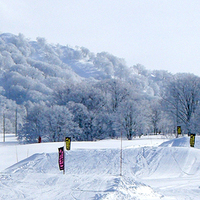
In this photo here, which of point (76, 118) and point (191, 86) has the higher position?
point (191, 86)

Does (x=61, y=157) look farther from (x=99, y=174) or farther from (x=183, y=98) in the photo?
(x=183, y=98)

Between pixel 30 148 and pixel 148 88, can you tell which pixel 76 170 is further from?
pixel 148 88

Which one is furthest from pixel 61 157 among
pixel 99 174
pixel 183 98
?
pixel 183 98

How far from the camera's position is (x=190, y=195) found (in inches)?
490

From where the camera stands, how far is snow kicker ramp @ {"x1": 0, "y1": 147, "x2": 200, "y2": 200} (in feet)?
37.0

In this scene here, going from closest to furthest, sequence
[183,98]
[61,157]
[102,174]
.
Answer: [61,157] < [102,174] < [183,98]

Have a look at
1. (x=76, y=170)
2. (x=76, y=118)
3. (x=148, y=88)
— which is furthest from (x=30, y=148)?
(x=148, y=88)

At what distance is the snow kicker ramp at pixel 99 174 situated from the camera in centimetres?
A: 1127

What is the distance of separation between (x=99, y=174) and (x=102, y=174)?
8.5 inches

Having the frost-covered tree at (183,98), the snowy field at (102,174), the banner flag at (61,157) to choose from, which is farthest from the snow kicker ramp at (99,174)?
the frost-covered tree at (183,98)

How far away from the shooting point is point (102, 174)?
1797 cm

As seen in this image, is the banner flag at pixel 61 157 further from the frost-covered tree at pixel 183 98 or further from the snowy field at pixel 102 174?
the frost-covered tree at pixel 183 98

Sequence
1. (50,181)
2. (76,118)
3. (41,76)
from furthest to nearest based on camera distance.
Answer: (41,76), (76,118), (50,181)

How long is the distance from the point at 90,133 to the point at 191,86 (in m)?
18.0
